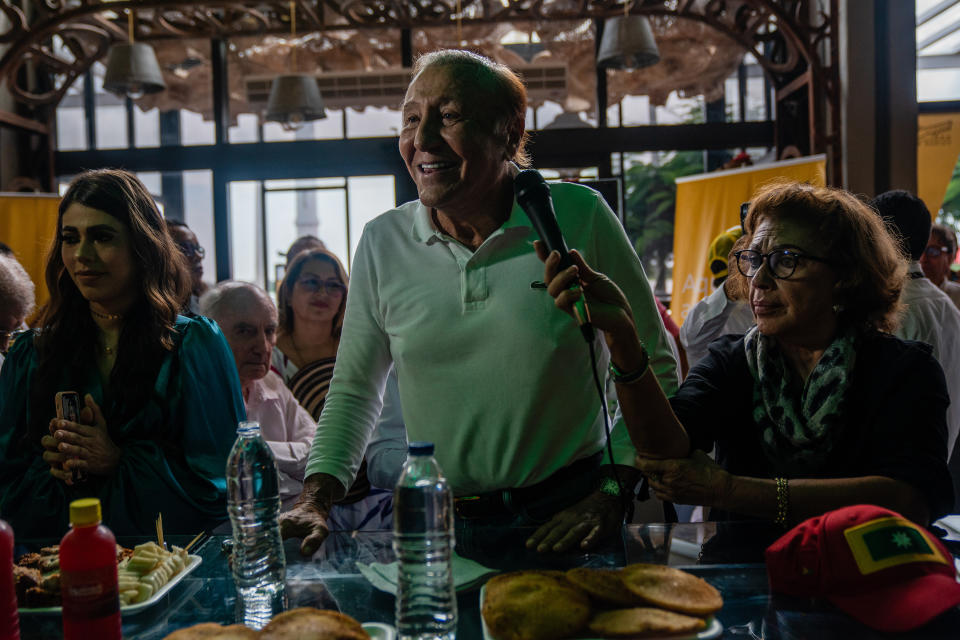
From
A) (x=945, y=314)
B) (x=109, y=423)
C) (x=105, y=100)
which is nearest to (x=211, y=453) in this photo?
(x=109, y=423)

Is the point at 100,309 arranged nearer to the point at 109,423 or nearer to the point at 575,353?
the point at 109,423

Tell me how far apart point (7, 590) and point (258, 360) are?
5.88 ft

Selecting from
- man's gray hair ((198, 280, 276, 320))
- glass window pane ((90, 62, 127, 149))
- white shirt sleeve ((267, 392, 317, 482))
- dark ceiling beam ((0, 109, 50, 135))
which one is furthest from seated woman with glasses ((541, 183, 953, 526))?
glass window pane ((90, 62, 127, 149))

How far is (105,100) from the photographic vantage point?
289 inches

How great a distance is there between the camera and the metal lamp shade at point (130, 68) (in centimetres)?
555

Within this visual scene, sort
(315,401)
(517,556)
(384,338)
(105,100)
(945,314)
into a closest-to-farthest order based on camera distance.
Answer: (517,556) → (384,338) → (945,314) → (315,401) → (105,100)

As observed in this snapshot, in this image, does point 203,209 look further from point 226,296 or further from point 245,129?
point 226,296

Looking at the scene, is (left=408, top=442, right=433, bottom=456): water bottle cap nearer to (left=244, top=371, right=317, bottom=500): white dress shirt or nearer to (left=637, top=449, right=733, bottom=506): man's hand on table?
(left=637, top=449, right=733, bottom=506): man's hand on table

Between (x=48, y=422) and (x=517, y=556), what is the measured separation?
1.13m

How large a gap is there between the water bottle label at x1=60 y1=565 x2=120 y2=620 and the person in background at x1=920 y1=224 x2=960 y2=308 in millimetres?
4556

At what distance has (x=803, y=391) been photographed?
5.04 ft

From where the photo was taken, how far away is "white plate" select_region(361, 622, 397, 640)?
0.95 metres

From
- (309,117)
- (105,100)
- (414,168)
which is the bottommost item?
(414,168)

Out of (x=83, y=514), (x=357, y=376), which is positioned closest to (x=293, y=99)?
(x=357, y=376)
